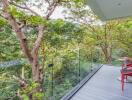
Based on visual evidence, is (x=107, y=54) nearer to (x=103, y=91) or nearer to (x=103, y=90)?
(x=103, y=90)

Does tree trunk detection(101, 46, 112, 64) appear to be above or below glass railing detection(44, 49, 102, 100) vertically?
above

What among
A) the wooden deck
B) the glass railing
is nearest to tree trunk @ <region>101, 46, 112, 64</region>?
the glass railing

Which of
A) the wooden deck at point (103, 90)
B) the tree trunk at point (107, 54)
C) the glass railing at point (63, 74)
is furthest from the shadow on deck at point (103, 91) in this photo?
the tree trunk at point (107, 54)

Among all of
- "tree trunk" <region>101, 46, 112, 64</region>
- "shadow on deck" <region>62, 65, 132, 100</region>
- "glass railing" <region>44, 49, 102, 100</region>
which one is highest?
"tree trunk" <region>101, 46, 112, 64</region>

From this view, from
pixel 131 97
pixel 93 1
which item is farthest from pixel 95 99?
pixel 93 1

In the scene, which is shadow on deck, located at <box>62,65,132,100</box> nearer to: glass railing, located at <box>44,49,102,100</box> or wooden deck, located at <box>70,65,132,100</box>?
wooden deck, located at <box>70,65,132,100</box>

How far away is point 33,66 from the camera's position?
5516mm

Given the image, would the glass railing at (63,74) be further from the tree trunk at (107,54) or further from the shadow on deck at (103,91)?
the tree trunk at (107,54)

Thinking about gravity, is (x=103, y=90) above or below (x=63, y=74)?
below

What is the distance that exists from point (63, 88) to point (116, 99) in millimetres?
1168

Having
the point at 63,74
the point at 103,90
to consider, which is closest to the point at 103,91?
the point at 103,90

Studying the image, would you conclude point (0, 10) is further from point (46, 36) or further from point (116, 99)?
point (116, 99)

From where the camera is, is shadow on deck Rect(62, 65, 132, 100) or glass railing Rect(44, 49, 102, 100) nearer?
glass railing Rect(44, 49, 102, 100)

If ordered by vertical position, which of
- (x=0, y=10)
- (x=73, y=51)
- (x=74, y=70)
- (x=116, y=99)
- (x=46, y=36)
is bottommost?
(x=116, y=99)
